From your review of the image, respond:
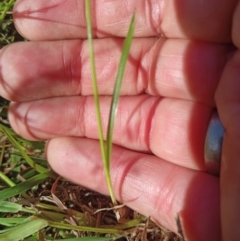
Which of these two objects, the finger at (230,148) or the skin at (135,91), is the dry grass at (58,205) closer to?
the skin at (135,91)

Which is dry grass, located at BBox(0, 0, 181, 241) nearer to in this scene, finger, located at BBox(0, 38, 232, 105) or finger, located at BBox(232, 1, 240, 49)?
finger, located at BBox(0, 38, 232, 105)

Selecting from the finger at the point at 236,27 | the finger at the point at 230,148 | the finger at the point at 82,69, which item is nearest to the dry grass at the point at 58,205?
the finger at the point at 82,69

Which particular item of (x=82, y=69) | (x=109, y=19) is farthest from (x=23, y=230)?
(x=109, y=19)

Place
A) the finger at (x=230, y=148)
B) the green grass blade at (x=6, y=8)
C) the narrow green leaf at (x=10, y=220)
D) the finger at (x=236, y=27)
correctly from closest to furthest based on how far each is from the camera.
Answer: the finger at (x=230, y=148)
the finger at (x=236, y=27)
the narrow green leaf at (x=10, y=220)
the green grass blade at (x=6, y=8)

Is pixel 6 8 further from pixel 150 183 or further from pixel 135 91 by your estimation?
pixel 150 183

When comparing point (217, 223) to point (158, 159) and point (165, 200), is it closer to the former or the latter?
point (165, 200)

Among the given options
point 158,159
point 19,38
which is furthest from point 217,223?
point 19,38
